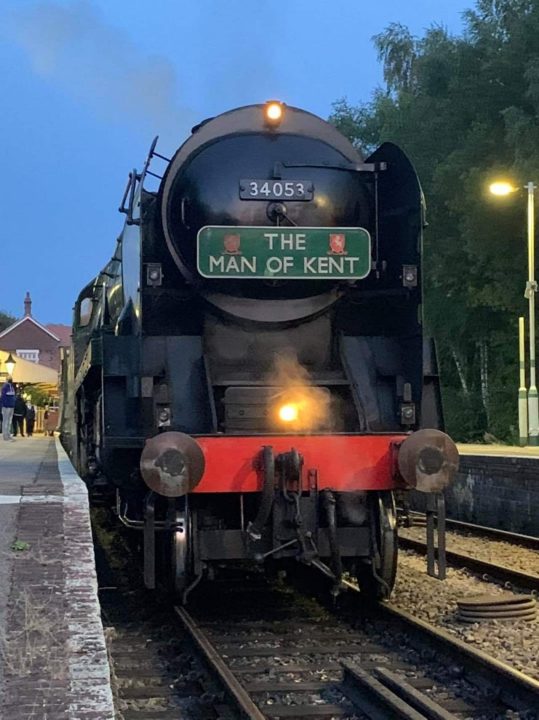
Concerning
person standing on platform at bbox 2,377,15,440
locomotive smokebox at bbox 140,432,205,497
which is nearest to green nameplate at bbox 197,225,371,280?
locomotive smokebox at bbox 140,432,205,497

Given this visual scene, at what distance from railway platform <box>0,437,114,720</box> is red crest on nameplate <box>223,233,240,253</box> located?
1.96m

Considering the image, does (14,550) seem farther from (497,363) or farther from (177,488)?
(497,363)

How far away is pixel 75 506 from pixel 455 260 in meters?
24.7

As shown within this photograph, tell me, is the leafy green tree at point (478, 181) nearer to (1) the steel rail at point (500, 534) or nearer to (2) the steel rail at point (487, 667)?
(1) the steel rail at point (500, 534)

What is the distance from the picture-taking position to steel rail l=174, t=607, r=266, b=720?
4676 millimetres

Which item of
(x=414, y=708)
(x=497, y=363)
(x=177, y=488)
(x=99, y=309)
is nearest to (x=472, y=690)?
(x=414, y=708)

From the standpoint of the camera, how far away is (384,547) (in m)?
6.52

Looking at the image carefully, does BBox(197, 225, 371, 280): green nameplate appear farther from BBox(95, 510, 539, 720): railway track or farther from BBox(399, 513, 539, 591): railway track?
BBox(399, 513, 539, 591): railway track

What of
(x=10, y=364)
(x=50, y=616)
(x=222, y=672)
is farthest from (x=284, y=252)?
(x=10, y=364)

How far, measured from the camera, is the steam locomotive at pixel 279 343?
628cm

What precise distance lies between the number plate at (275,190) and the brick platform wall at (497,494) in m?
6.27

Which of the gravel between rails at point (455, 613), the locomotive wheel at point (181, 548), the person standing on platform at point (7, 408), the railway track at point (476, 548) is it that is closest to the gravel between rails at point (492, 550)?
the railway track at point (476, 548)

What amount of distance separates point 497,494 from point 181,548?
817 cm

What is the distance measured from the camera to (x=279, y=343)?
23.4 ft
